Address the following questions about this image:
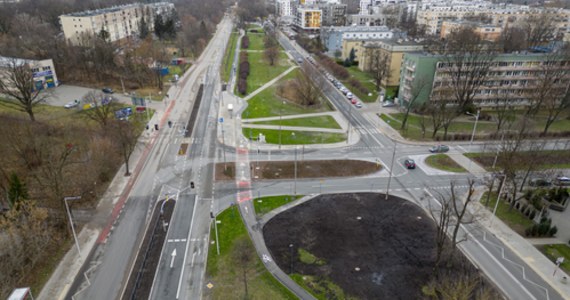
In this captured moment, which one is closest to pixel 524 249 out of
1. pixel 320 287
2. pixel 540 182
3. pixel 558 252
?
pixel 558 252

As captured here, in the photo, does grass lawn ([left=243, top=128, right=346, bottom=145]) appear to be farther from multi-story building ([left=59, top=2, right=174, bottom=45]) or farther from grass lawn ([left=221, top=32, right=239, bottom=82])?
multi-story building ([left=59, top=2, right=174, bottom=45])

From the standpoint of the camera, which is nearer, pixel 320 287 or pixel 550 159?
pixel 320 287

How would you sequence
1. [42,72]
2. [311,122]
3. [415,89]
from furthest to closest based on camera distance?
[42,72], [415,89], [311,122]

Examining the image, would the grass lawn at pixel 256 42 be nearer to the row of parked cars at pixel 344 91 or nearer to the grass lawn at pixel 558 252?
the row of parked cars at pixel 344 91

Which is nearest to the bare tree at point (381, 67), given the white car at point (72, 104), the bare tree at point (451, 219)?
the bare tree at point (451, 219)

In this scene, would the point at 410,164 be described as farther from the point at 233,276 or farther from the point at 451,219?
the point at 233,276

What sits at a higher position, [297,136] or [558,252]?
[297,136]

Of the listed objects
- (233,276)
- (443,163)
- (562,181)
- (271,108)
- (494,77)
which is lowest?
(443,163)

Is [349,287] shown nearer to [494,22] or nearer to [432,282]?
[432,282]
